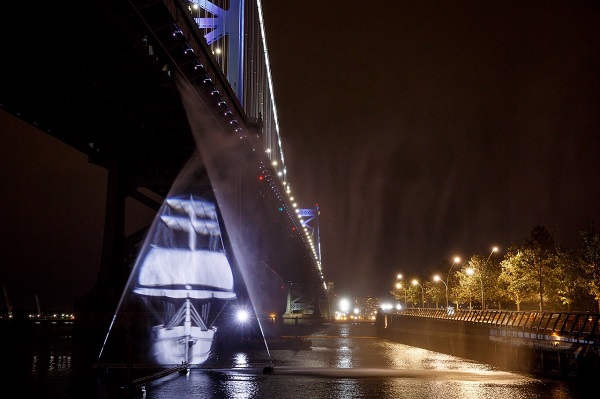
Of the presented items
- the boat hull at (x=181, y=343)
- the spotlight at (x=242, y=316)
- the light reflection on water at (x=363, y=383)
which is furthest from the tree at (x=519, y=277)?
the light reflection on water at (x=363, y=383)

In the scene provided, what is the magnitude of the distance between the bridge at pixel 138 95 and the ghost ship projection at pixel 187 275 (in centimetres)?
161

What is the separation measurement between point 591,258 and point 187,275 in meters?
27.3

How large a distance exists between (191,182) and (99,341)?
12038mm

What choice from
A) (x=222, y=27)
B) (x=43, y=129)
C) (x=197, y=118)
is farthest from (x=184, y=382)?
(x=222, y=27)

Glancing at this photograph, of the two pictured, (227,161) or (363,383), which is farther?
(227,161)

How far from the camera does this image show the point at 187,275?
148ft

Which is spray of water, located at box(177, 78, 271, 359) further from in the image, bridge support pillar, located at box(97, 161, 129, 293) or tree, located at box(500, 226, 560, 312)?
tree, located at box(500, 226, 560, 312)

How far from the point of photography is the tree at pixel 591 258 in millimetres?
50656

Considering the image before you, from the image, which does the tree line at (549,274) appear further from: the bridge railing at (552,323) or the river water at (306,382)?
the river water at (306,382)

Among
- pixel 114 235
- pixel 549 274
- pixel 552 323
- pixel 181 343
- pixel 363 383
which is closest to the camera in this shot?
pixel 363 383

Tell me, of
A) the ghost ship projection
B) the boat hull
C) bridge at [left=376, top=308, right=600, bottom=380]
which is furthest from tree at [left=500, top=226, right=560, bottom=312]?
the boat hull

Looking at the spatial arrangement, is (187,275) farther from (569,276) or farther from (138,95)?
(569,276)

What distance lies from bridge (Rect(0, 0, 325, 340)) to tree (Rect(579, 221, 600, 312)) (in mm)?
23114

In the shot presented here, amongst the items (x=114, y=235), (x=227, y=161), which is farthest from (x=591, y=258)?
(x=114, y=235)
